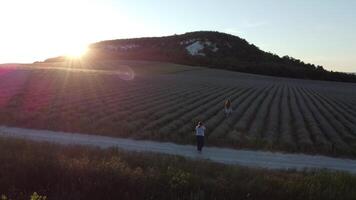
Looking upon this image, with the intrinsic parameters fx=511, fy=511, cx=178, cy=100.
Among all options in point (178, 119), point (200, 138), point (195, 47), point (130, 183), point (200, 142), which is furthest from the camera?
point (195, 47)

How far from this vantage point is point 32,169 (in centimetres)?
1072

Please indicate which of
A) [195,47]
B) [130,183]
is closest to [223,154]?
[130,183]

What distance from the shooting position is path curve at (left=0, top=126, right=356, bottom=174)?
70.0 ft

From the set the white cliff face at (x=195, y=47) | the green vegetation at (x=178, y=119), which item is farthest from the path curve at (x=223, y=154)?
the white cliff face at (x=195, y=47)

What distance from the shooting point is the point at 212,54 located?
155 meters

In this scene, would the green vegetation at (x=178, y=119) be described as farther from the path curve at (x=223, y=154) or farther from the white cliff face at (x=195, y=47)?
the white cliff face at (x=195, y=47)

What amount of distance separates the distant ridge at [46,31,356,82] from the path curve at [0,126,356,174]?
311ft

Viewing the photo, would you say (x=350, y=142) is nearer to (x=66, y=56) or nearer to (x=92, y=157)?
(x=92, y=157)

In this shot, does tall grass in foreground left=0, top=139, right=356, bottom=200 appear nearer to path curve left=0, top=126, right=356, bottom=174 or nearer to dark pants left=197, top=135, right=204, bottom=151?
path curve left=0, top=126, right=356, bottom=174

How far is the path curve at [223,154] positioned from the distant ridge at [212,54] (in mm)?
94680

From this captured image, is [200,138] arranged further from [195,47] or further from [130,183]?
[195,47]

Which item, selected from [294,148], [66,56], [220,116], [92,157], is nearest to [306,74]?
[66,56]

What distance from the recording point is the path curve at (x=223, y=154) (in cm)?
2134

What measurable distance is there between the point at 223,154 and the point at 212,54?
133m
